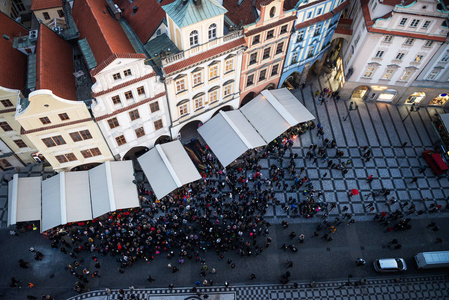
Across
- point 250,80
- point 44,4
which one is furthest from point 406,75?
point 44,4

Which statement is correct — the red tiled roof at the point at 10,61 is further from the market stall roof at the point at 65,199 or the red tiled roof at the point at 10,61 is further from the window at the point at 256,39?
the window at the point at 256,39

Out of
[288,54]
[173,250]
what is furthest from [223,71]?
[173,250]

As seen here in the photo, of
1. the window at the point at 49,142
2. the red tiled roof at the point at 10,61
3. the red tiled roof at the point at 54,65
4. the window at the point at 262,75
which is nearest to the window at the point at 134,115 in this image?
the red tiled roof at the point at 54,65

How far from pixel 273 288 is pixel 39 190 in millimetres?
26053

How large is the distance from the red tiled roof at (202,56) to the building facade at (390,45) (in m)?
15.6

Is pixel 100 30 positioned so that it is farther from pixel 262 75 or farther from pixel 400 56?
pixel 400 56

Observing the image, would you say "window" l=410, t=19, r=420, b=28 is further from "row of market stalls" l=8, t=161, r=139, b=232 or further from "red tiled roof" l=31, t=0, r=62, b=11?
"red tiled roof" l=31, t=0, r=62, b=11

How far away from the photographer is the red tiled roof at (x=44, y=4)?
4259 cm

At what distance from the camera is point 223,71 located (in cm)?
3753

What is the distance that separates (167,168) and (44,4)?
86.2 feet

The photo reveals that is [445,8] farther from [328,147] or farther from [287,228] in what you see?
[287,228]

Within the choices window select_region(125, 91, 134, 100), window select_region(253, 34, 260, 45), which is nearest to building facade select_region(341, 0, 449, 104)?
window select_region(253, 34, 260, 45)

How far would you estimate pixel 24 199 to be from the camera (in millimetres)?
35688

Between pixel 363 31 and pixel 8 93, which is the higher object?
pixel 363 31
